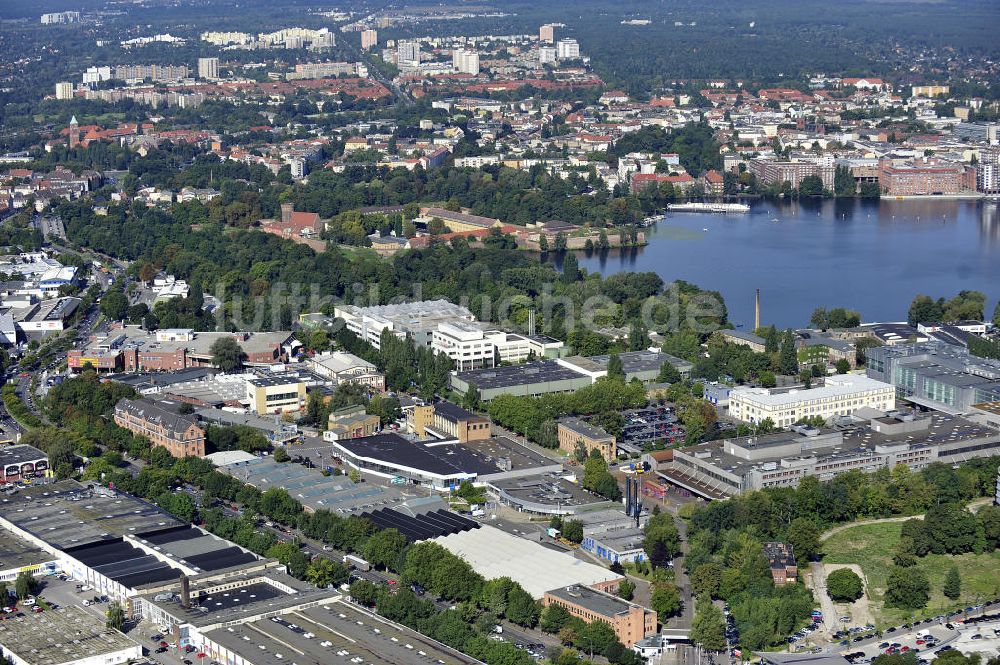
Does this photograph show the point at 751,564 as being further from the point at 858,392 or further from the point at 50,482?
the point at 50,482

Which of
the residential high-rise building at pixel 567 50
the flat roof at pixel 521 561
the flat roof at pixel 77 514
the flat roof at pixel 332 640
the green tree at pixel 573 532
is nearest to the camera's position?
the flat roof at pixel 332 640

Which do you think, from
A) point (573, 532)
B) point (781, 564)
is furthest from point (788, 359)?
point (781, 564)

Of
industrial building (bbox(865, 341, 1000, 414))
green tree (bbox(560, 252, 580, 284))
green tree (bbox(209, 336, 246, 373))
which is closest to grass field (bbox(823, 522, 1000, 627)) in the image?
industrial building (bbox(865, 341, 1000, 414))

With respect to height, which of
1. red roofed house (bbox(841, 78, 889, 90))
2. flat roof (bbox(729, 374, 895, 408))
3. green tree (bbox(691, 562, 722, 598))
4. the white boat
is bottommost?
the white boat

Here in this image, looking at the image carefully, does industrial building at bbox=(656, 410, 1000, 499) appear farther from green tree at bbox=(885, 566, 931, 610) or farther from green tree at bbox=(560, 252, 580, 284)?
green tree at bbox=(560, 252, 580, 284)

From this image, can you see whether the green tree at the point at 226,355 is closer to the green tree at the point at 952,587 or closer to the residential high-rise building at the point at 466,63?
the green tree at the point at 952,587

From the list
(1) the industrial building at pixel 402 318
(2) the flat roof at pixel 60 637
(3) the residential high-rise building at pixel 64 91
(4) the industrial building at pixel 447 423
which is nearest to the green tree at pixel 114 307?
(1) the industrial building at pixel 402 318

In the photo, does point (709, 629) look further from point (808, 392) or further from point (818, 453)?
point (808, 392)

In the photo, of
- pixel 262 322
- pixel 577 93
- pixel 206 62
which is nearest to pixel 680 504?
pixel 262 322
